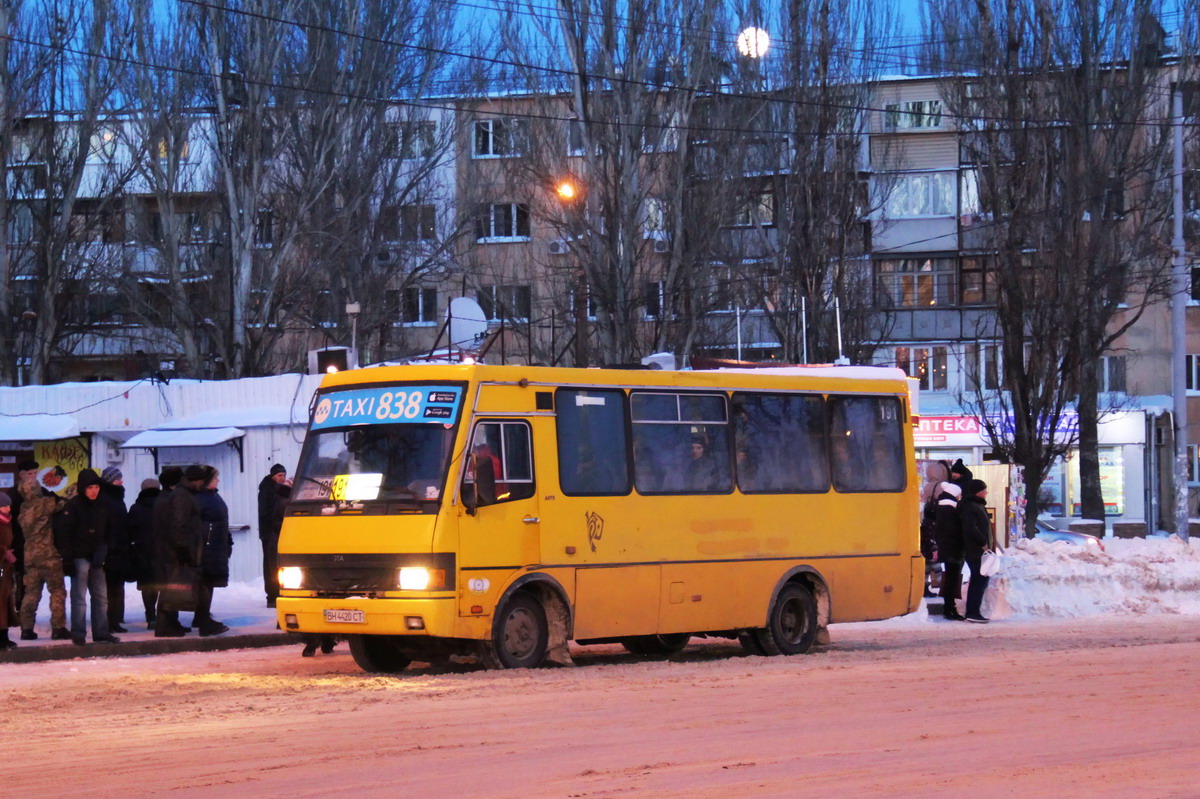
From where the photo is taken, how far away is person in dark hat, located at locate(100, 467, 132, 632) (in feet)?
59.1

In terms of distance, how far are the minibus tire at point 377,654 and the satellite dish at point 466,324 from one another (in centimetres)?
1252

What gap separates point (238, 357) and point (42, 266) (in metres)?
4.91

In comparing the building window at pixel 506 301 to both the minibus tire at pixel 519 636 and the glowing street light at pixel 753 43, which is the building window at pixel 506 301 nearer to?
the glowing street light at pixel 753 43

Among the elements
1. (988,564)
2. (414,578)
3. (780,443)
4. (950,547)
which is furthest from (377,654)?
(988,564)

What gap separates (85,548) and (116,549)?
1.53m

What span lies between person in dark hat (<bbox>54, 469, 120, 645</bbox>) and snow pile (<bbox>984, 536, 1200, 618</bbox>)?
11.6m

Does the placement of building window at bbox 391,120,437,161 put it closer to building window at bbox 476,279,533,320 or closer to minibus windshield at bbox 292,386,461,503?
building window at bbox 476,279,533,320

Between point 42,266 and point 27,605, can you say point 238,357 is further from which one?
point 27,605

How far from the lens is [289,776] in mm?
8648

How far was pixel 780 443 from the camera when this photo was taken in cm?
1692

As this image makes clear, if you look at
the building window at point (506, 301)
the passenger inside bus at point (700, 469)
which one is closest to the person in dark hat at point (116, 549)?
Result: the passenger inside bus at point (700, 469)

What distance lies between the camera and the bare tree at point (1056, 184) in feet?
126

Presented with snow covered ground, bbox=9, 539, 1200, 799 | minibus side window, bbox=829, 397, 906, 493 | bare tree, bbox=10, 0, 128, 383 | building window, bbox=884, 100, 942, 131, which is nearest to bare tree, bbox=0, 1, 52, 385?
bare tree, bbox=10, 0, 128, 383

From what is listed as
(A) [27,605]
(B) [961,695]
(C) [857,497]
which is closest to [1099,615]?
(C) [857,497]
